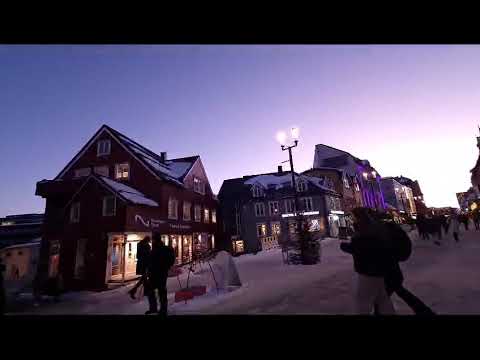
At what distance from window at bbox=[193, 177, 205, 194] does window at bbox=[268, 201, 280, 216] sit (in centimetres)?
982

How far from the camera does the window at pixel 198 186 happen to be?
25.0 m

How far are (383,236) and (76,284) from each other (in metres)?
17.1

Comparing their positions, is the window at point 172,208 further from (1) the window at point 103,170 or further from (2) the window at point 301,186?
(2) the window at point 301,186

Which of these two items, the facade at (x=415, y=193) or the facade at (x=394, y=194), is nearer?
the facade at (x=394, y=194)

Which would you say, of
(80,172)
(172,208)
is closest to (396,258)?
(172,208)

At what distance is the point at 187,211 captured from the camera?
2289cm

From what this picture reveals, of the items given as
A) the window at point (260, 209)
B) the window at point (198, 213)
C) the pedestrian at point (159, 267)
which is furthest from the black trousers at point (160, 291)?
the window at point (260, 209)

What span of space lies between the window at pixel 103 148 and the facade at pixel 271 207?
1466cm

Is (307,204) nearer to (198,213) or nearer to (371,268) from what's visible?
(198,213)

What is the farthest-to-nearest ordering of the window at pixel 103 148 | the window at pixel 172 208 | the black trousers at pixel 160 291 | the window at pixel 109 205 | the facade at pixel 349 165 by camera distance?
1. the facade at pixel 349 165
2. the window at pixel 103 148
3. the window at pixel 172 208
4. the window at pixel 109 205
5. the black trousers at pixel 160 291

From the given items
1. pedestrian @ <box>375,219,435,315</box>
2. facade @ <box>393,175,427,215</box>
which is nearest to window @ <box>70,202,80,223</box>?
pedestrian @ <box>375,219,435,315</box>

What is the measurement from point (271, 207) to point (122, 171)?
59.7 feet

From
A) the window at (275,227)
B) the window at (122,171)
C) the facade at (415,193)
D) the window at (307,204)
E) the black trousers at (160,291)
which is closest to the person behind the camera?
the black trousers at (160,291)
